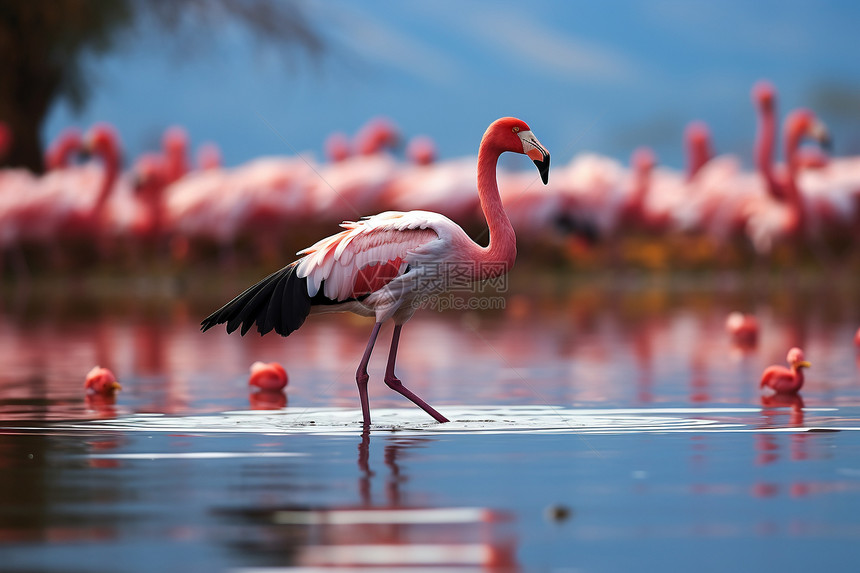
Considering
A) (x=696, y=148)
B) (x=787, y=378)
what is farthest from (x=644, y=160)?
(x=787, y=378)

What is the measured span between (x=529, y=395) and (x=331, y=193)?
17.3m

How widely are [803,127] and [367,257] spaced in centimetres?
1849

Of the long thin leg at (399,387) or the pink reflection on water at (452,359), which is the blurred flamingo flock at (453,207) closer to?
the pink reflection on water at (452,359)

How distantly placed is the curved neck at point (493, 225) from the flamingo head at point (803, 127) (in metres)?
16.9

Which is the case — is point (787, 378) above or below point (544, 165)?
below

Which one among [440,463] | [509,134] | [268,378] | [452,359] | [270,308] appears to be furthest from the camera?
[452,359]

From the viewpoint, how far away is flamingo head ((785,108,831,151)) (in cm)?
2411

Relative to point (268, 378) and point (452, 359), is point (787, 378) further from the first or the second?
point (452, 359)

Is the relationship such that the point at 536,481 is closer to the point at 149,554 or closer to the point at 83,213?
the point at 149,554

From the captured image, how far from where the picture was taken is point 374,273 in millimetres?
7574

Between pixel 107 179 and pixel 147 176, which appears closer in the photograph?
pixel 147 176

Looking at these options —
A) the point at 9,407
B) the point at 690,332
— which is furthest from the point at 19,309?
the point at 9,407

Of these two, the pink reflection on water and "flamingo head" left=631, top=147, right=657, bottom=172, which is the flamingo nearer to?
the pink reflection on water

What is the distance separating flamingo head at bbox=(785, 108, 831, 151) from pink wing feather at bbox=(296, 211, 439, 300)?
17568 millimetres
